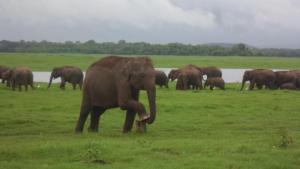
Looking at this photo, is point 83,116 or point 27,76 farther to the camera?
point 27,76

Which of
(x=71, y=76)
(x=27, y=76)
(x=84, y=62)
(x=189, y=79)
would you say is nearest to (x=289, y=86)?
(x=189, y=79)

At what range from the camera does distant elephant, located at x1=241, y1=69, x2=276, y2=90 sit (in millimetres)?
39938

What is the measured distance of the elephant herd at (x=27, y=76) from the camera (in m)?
37.7

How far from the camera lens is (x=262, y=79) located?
4006 cm

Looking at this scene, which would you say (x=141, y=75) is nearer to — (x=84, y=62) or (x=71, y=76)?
(x=71, y=76)

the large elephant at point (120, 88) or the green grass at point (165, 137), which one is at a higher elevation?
the large elephant at point (120, 88)

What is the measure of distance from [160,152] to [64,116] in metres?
9.40

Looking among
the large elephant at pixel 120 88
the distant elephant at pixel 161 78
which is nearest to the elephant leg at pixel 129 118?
the large elephant at pixel 120 88

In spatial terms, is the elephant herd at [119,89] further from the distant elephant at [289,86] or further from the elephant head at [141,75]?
the distant elephant at [289,86]

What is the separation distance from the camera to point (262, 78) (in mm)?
40094

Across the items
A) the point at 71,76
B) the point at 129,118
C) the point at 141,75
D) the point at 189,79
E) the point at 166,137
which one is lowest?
the point at 71,76

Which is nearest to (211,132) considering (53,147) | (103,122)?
(103,122)

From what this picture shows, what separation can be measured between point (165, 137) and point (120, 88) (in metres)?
1.84

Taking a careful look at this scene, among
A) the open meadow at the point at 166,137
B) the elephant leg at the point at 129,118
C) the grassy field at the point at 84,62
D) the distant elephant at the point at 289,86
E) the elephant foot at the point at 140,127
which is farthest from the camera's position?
the grassy field at the point at 84,62
